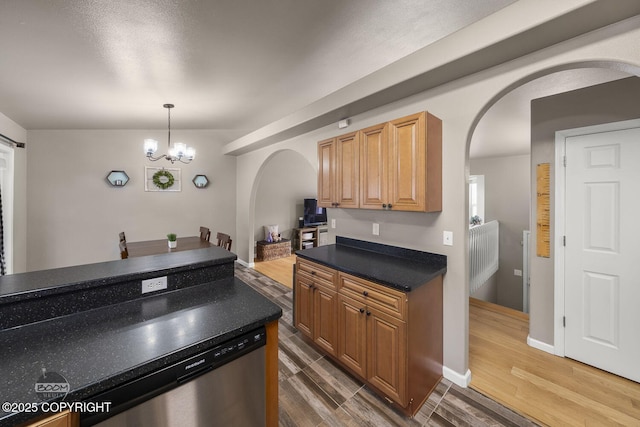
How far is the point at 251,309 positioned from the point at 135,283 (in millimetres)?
662

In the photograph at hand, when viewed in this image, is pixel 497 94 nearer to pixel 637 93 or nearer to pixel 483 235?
pixel 637 93

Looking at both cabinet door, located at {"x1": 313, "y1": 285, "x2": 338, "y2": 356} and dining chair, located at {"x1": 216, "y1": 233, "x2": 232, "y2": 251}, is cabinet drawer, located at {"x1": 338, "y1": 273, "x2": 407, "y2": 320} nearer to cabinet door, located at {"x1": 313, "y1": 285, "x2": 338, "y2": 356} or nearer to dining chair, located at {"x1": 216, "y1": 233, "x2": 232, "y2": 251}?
cabinet door, located at {"x1": 313, "y1": 285, "x2": 338, "y2": 356}

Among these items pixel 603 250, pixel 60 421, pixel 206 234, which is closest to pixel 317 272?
pixel 60 421

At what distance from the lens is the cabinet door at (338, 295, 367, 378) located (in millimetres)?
1961

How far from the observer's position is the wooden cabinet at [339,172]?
2461 millimetres

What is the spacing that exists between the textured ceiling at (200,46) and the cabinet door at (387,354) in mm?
1974

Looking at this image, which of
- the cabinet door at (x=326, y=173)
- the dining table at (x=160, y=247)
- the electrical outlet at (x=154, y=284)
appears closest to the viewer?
the electrical outlet at (x=154, y=284)

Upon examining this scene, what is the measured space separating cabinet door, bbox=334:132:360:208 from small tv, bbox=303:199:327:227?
442 cm

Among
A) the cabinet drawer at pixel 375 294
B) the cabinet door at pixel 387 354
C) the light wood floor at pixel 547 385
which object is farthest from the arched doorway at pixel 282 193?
the light wood floor at pixel 547 385

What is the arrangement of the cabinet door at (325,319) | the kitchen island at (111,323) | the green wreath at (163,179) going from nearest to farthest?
the kitchen island at (111,323)
the cabinet door at (325,319)
the green wreath at (163,179)

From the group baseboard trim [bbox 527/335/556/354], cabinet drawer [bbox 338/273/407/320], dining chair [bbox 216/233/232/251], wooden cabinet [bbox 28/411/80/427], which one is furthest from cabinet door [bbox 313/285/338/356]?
baseboard trim [bbox 527/335/556/354]

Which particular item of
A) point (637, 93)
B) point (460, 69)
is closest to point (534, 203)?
point (637, 93)

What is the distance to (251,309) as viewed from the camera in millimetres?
1299

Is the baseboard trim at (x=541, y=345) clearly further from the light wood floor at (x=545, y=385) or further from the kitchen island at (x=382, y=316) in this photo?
the kitchen island at (x=382, y=316)
